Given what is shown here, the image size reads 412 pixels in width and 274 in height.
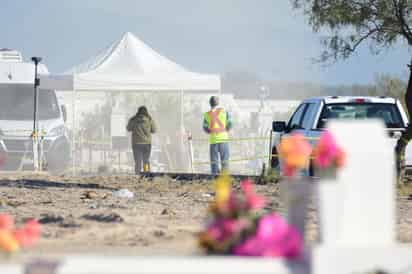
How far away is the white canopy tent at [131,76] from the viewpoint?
2781 cm

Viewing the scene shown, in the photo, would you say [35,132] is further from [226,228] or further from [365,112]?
[226,228]

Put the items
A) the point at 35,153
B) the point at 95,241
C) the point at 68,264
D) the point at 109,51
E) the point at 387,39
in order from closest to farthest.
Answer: the point at 68,264, the point at 95,241, the point at 387,39, the point at 35,153, the point at 109,51

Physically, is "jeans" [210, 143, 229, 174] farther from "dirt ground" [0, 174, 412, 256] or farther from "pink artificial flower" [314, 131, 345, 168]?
"pink artificial flower" [314, 131, 345, 168]

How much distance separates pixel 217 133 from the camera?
21109 millimetres

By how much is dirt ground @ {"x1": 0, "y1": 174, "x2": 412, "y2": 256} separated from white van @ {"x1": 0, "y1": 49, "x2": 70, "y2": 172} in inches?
224

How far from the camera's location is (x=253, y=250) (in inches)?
236

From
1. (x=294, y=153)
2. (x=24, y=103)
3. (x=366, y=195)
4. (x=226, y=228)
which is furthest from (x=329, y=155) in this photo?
(x=24, y=103)

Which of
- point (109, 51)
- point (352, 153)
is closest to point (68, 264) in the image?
point (352, 153)

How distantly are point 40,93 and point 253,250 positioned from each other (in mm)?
22292

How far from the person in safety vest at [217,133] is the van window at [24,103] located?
732cm

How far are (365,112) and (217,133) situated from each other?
4.26 meters

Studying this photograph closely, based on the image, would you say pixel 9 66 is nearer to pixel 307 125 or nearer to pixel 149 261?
pixel 307 125

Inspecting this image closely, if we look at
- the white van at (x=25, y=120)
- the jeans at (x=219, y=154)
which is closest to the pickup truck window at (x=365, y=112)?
the jeans at (x=219, y=154)

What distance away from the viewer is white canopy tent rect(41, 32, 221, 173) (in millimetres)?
27812
